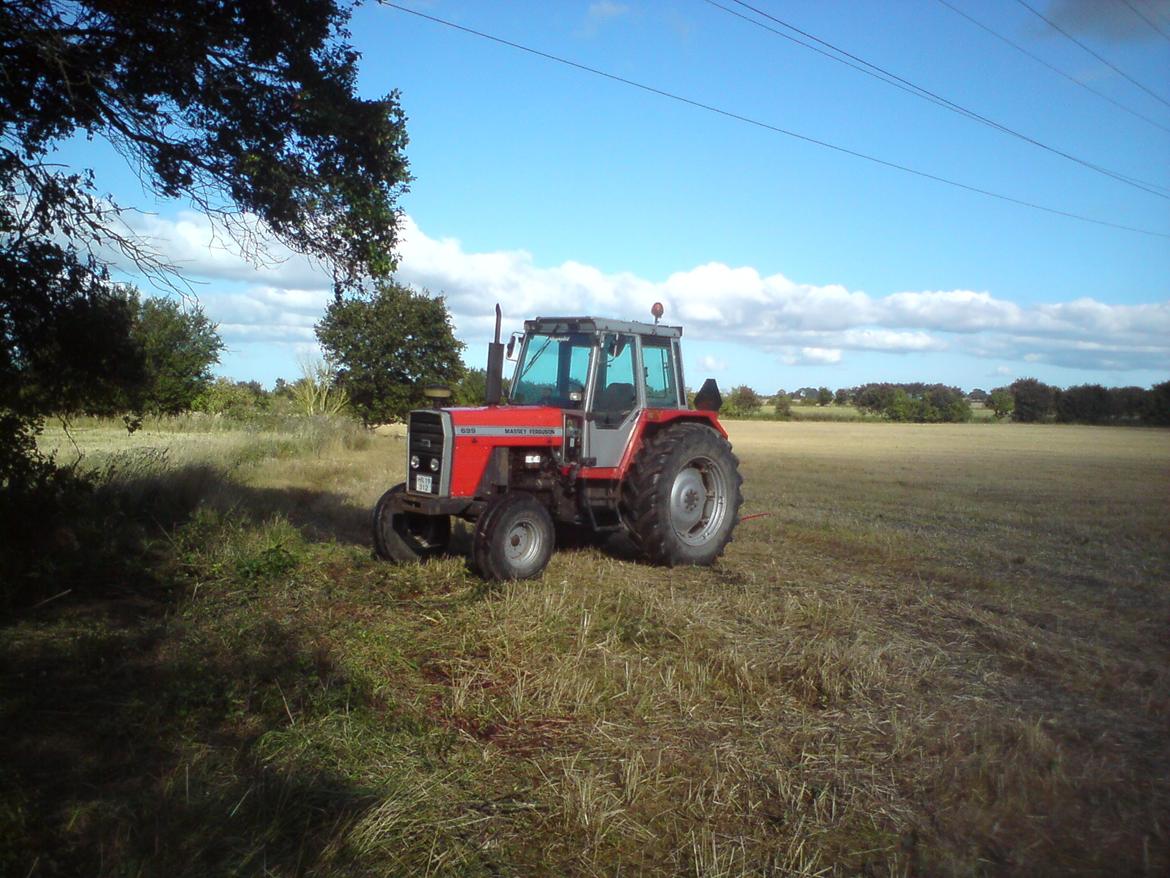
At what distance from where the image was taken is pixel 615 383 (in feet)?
29.2

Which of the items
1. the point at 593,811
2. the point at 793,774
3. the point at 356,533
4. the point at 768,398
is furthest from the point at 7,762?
Answer: the point at 768,398

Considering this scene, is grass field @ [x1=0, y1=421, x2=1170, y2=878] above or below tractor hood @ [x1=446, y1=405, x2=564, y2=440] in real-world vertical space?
below

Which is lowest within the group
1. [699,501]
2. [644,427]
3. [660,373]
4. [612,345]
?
[699,501]

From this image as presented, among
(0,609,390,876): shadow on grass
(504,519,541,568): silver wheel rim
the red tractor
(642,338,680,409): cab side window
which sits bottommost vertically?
(0,609,390,876): shadow on grass

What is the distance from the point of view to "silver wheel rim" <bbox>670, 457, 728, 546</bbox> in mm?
9156

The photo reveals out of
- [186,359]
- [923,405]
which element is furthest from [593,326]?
[923,405]

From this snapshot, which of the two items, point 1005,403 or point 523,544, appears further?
point 1005,403

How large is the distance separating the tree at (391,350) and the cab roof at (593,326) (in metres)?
13.9

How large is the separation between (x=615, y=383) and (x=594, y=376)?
32 cm

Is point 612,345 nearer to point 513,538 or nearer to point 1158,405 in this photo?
point 513,538

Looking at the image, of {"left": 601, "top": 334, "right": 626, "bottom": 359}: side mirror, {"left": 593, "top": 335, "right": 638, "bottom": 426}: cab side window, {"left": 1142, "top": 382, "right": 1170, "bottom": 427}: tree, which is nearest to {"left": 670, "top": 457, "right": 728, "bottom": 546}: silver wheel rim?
{"left": 593, "top": 335, "right": 638, "bottom": 426}: cab side window

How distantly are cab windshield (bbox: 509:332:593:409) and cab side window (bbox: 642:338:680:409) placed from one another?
0.66m

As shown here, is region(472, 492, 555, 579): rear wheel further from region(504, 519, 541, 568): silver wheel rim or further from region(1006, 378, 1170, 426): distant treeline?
region(1006, 378, 1170, 426): distant treeline

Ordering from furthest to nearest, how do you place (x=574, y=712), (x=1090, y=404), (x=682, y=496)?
(x=1090, y=404) → (x=682, y=496) → (x=574, y=712)
